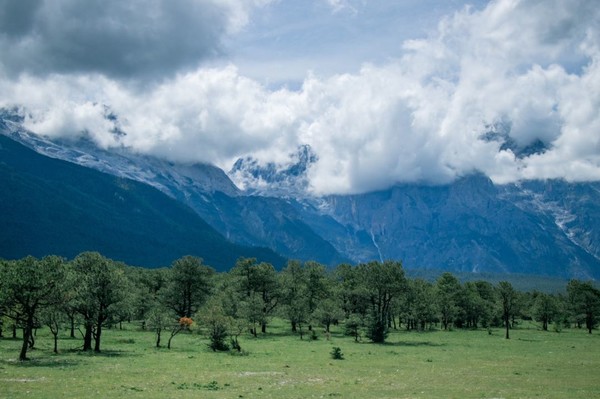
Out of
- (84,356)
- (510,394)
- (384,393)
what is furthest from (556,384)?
(84,356)

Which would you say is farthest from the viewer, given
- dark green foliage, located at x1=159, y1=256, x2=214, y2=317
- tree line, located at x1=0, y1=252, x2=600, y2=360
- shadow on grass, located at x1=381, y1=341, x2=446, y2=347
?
dark green foliage, located at x1=159, y1=256, x2=214, y2=317

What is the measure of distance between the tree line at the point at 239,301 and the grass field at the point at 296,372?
4408 mm

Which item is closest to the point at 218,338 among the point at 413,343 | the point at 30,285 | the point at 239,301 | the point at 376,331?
the point at 30,285

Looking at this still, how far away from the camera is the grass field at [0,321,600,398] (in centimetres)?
3762

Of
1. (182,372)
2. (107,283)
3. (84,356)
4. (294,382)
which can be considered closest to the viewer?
(294,382)

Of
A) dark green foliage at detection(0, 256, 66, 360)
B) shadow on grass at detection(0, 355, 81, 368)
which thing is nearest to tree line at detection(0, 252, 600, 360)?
dark green foliage at detection(0, 256, 66, 360)

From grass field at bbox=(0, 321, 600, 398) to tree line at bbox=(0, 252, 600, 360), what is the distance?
14.5 feet

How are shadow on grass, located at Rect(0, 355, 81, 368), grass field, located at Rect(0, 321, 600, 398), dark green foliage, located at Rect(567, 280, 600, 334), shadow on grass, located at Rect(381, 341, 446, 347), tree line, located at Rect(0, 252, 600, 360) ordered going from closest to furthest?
grass field, located at Rect(0, 321, 600, 398), shadow on grass, located at Rect(0, 355, 81, 368), tree line, located at Rect(0, 252, 600, 360), shadow on grass, located at Rect(381, 341, 446, 347), dark green foliage, located at Rect(567, 280, 600, 334)

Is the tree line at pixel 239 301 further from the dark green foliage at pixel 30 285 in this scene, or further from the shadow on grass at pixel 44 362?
the shadow on grass at pixel 44 362

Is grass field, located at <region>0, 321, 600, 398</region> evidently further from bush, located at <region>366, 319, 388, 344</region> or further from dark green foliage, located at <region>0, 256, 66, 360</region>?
bush, located at <region>366, 319, 388, 344</region>

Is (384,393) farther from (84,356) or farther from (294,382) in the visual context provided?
(84,356)

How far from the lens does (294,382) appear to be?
43469mm

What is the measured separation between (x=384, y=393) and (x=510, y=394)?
9.62 metres

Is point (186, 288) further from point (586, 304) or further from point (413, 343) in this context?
point (586, 304)
